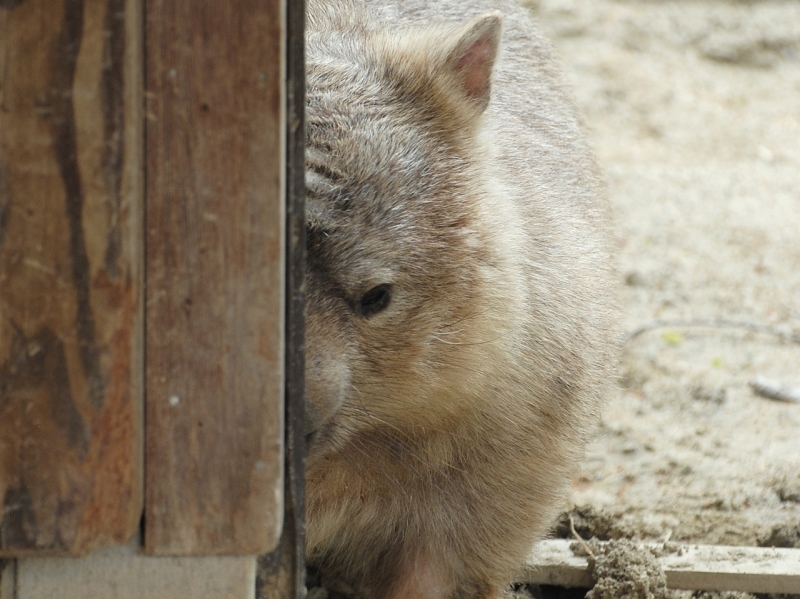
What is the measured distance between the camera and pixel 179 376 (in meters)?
1.93

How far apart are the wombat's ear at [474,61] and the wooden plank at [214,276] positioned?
3.83ft

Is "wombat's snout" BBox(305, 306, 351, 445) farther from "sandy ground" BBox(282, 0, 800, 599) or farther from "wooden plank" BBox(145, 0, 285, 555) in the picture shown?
"sandy ground" BBox(282, 0, 800, 599)

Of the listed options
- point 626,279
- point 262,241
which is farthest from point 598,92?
point 262,241

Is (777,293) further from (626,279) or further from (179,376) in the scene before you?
(179,376)

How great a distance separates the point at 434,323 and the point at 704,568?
1157 mm

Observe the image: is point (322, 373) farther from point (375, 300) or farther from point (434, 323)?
point (434, 323)

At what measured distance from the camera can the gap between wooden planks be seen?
320 centimetres

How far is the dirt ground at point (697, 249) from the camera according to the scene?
4059 millimetres

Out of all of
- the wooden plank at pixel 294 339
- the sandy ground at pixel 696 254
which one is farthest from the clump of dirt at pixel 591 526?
the wooden plank at pixel 294 339

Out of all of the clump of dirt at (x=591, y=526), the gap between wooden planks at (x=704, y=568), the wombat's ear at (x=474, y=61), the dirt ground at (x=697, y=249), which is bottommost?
the dirt ground at (x=697, y=249)

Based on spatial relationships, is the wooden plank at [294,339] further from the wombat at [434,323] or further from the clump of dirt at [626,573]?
the clump of dirt at [626,573]

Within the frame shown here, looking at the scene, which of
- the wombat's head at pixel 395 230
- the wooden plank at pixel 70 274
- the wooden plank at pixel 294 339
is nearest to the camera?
the wooden plank at pixel 70 274

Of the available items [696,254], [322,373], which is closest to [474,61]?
[322,373]

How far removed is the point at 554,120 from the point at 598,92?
417 centimetres
